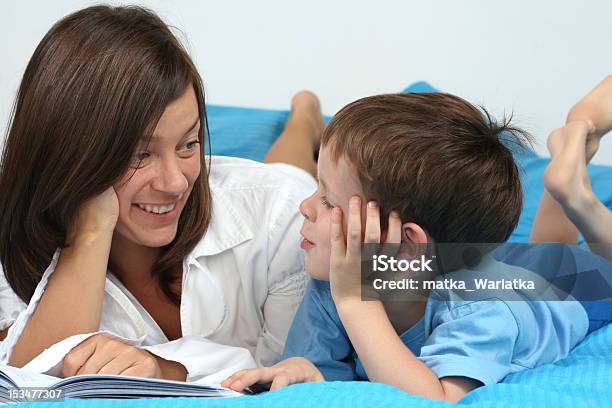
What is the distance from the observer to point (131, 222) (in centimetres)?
141

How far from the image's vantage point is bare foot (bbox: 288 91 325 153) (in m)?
2.27

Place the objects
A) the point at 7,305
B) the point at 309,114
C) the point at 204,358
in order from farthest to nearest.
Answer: the point at 309,114
the point at 7,305
the point at 204,358

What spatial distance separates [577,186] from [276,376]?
63 cm

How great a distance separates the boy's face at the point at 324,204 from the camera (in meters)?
1.27

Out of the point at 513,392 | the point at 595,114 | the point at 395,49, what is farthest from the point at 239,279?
the point at 395,49

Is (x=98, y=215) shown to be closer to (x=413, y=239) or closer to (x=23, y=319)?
(x=23, y=319)

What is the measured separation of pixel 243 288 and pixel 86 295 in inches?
10.5

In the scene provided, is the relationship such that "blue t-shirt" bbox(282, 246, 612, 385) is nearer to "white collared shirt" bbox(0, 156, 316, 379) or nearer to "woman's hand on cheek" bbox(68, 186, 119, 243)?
"white collared shirt" bbox(0, 156, 316, 379)

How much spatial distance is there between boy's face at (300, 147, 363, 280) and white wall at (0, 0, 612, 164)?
1452 mm

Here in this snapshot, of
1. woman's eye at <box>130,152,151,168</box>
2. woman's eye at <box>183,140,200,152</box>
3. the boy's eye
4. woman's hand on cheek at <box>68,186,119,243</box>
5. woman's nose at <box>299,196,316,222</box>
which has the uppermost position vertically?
woman's eye at <box>183,140,200,152</box>

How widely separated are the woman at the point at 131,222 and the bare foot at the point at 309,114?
664 millimetres

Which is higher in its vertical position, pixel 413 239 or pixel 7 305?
pixel 413 239

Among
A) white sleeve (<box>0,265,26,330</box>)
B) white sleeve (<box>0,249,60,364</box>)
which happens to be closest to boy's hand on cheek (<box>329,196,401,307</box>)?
white sleeve (<box>0,249,60,364</box>)

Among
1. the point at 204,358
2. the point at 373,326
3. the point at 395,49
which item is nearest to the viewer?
the point at 373,326
